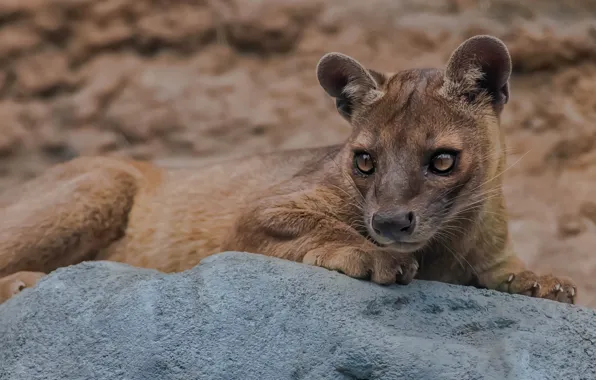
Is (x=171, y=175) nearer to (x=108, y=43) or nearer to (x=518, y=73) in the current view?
(x=108, y=43)

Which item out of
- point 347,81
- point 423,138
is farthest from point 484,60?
point 347,81

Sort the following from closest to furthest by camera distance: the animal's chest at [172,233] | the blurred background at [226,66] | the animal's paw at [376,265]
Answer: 1. the animal's paw at [376,265]
2. the animal's chest at [172,233]
3. the blurred background at [226,66]

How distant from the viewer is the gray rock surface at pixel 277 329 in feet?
10.9

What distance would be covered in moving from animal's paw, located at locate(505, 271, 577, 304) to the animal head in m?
0.44

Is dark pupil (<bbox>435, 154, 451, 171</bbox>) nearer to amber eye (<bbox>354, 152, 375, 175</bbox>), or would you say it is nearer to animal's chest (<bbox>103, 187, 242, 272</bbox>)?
amber eye (<bbox>354, 152, 375, 175</bbox>)

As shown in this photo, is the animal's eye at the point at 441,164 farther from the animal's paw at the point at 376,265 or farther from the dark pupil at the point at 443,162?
the animal's paw at the point at 376,265

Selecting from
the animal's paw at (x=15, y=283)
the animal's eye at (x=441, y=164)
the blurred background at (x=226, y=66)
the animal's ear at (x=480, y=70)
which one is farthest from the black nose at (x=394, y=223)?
the blurred background at (x=226, y=66)

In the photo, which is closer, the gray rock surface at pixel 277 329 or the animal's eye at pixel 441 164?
the gray rock surface at pixel 277 329

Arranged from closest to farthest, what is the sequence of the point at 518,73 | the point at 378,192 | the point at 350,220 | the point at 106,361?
1. the point at 106,361
2. the point at 378,192
3. the point at 350,220
4. the point at 518,73

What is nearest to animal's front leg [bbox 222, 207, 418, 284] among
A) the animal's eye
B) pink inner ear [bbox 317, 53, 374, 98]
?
the animal's eye

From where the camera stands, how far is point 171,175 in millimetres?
5875

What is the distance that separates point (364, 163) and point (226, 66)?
11.4ft

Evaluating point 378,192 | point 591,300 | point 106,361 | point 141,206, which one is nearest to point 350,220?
point 378,192

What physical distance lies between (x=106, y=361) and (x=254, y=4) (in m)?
4.47
